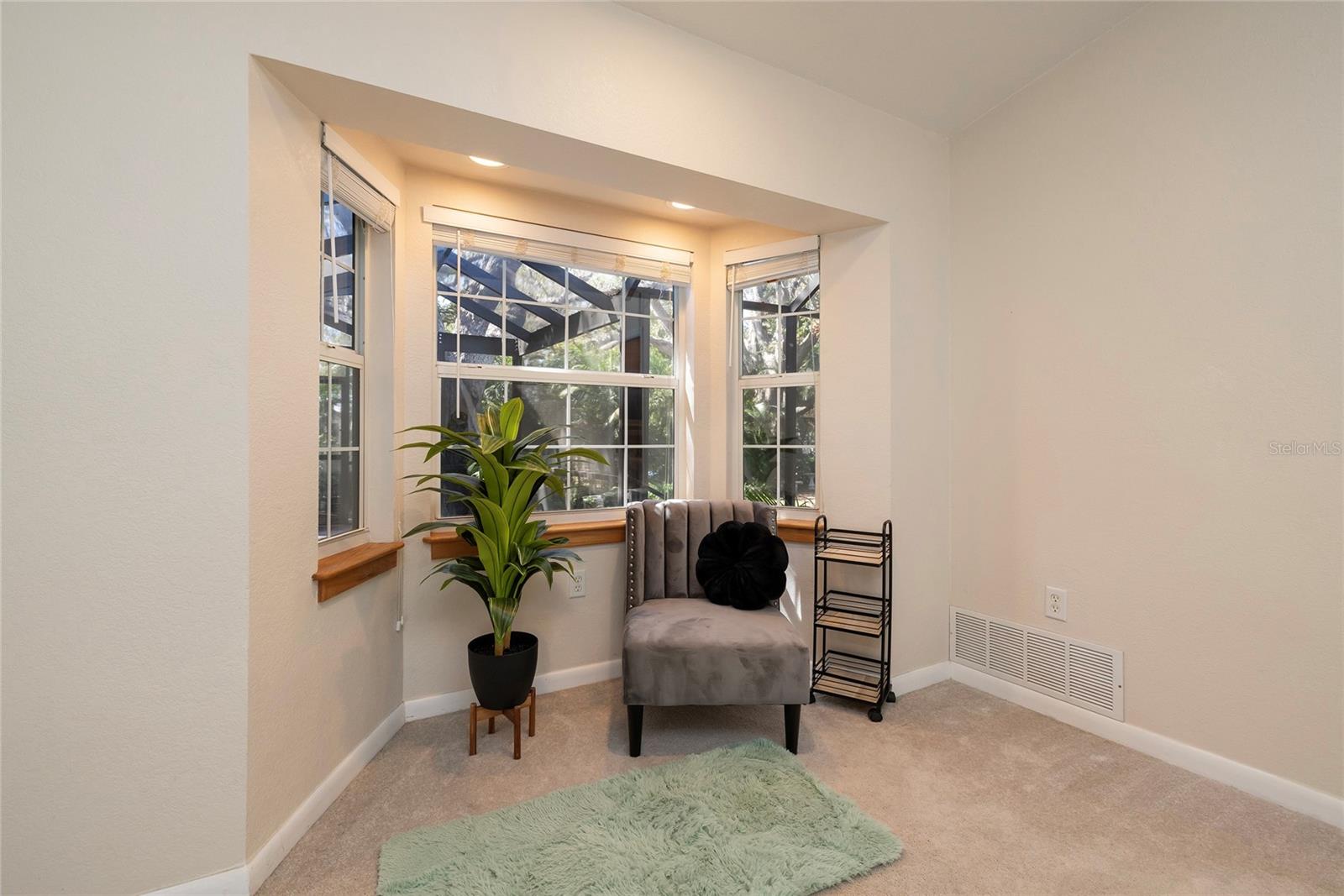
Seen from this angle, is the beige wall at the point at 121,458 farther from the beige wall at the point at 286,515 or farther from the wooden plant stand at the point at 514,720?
the wooden plant stand at the point at 514,720

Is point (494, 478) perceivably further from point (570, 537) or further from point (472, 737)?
point (472, 737)

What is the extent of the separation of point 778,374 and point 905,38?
1.54 metres

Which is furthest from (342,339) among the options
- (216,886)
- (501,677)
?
(216,886)

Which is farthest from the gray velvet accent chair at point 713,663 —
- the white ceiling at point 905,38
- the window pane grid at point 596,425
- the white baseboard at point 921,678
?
the white ceiling at point 905,38

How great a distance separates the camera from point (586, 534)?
9.19 feet

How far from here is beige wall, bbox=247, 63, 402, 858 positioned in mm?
1543

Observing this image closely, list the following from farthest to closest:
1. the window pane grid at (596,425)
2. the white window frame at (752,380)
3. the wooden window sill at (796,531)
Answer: the white window frame at (752,380)
the wooden window sill at (796,531)
the window pane grid at (596,425)

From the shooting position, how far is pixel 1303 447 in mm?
1801

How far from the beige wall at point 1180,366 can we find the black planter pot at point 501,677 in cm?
214

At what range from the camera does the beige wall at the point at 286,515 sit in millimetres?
1543

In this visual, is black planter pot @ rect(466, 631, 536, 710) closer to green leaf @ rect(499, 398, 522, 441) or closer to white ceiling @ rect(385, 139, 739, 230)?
green leaf @ rect(499, 398, 522, 441)

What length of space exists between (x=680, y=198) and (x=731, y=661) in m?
1.88

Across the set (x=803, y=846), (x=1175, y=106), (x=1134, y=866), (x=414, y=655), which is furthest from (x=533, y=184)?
(x=1134, y=866)

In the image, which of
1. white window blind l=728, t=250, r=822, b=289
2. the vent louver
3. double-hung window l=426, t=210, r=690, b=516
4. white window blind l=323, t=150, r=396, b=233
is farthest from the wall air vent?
white window blind l=323, t=150, r=396, b=233
